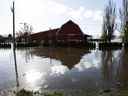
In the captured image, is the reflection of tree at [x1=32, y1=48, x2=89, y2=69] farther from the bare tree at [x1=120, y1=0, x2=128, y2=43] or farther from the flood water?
the bare tree at [x1=120, y1=0, x2=128, y2=43]

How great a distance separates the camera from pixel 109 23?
55.0 m

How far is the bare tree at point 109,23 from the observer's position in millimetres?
53806

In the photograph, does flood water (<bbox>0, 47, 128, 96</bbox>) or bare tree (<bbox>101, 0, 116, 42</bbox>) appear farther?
bare tree (<bbox>101, 0, 116, 42</bbox>)

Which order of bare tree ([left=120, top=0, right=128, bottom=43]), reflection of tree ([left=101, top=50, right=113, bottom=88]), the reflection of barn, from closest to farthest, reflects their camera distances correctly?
reflection of tree ([left=101, top=50, right=113, bottom=88]) < bare tree ([left=120, top=0, right=128, bottom=43]) < the reflection of barn

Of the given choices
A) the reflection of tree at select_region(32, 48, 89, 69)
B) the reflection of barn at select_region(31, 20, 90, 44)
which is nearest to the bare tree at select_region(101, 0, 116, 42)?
the reflection of barn at select_region(31, 20, 90, 44)

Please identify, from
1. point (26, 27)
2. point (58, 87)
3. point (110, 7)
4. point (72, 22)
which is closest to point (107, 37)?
Answer: point (110, 7)

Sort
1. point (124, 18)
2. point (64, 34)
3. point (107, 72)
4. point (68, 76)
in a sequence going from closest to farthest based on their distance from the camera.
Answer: point (68, 76), point (107, 72), point (124, 18), point (64, 34)

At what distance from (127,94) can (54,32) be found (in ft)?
177

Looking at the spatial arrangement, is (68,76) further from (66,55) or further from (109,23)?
(109,23)

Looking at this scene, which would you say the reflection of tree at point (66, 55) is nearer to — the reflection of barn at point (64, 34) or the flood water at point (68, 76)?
the flood water at point (68, 76)

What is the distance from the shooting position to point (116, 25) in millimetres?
52594

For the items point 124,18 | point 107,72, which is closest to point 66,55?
point 107,72

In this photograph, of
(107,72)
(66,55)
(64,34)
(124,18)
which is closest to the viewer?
(107,72)

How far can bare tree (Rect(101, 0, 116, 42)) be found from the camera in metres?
53.8
